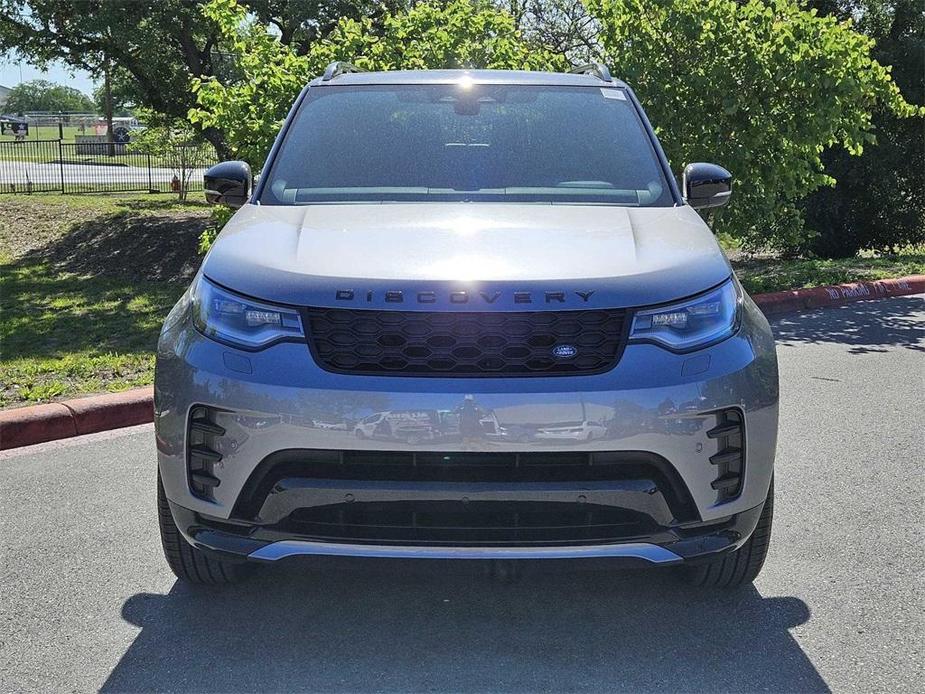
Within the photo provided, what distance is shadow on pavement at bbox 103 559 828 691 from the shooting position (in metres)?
3.23

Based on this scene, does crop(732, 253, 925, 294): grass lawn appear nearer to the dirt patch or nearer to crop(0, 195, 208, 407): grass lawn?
crop(0, 195, 208, 407): grass lawn

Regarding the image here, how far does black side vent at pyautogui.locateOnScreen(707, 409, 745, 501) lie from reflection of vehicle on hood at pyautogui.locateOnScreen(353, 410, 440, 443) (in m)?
0.82

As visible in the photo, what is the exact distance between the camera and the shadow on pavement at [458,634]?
3232 millimetres

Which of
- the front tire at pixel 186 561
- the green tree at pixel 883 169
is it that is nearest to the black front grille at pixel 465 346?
the front tire at pixel 186 561

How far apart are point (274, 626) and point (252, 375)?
98 cm

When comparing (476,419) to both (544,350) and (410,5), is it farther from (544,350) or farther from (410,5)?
(410,5)

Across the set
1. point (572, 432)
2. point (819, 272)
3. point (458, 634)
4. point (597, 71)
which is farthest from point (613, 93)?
point (819, 272)

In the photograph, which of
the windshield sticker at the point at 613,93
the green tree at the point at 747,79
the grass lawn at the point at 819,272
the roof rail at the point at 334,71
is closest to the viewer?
the windshield sticker at the point at 613,93

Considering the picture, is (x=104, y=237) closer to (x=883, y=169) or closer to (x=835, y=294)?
(x=835, y=294)

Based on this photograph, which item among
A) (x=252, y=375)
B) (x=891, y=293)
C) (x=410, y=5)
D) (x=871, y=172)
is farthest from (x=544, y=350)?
(x=871, y=172)

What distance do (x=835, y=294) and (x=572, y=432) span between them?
29.8 feet

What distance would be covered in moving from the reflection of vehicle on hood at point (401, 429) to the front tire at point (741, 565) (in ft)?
3.94

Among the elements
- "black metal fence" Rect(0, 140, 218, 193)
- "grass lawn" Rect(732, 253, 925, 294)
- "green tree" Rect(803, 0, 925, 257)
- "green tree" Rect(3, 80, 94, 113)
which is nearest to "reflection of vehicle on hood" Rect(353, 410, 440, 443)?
"grass lawn" Rect(732, 253, 925, 294)

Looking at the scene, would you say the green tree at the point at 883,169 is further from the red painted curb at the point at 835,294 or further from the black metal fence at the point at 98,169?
the black metal fence at the point at 98,169
